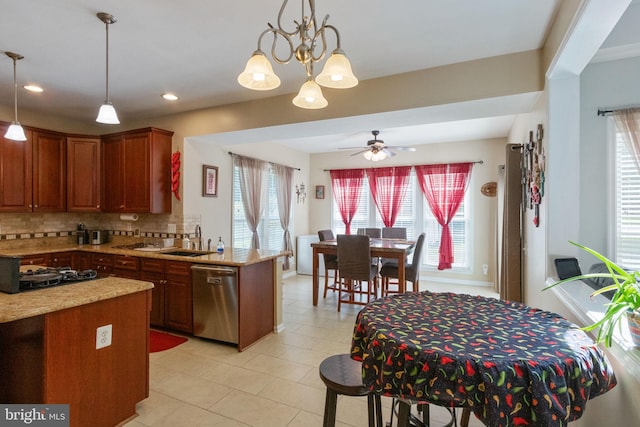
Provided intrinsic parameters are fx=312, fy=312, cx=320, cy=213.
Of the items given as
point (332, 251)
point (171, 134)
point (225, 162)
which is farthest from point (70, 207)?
point (332, 251)

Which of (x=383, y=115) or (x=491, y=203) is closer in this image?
(x=383, y=115)

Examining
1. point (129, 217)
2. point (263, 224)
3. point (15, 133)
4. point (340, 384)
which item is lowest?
point (340, 384)

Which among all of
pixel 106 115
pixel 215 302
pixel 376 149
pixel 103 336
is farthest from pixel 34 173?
pixel 376 149

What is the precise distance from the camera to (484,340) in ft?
4.08

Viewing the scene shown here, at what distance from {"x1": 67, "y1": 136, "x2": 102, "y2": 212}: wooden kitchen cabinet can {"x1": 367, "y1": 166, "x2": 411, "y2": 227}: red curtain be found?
15.0 ft

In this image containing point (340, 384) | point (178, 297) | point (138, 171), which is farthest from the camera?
point (138, 171)

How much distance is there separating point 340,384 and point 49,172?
4.51 meters

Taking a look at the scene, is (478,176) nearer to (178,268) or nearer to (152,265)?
(178,268)

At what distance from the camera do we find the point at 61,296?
5.64 ft

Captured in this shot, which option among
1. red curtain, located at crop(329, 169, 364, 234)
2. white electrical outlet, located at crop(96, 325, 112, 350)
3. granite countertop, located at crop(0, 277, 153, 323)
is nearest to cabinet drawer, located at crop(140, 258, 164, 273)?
granite countertop, located at crop(0, 277, 153, 323)

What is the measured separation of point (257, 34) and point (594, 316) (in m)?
2.64

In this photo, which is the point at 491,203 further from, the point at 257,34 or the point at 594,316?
the point at 257,34

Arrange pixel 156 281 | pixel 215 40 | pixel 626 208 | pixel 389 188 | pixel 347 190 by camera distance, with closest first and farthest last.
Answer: pixel 215 40 < pixel 626 208 < pixel 156 281 < pixel 389 188 < pixel 347 190

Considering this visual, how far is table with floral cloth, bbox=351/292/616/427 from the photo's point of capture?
102cm
